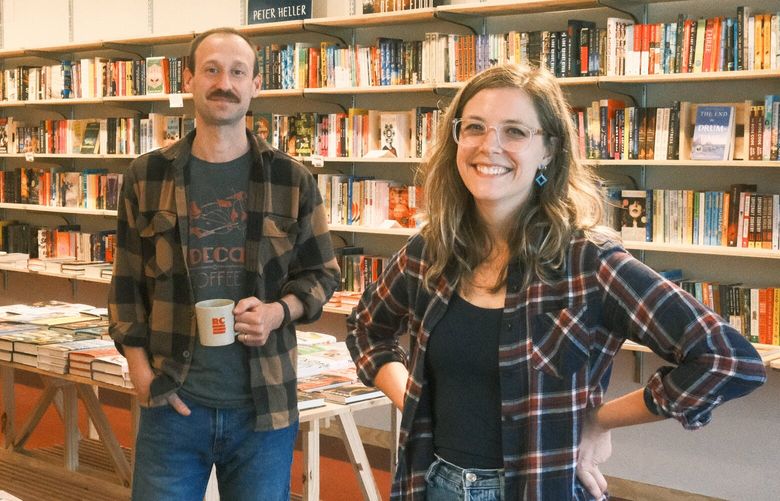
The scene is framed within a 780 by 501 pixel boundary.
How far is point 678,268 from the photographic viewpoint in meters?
4.31

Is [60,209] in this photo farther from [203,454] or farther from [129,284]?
[203,454]

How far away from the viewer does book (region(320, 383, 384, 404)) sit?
9.97ft

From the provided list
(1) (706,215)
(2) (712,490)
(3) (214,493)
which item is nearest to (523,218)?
(3) (214,493)

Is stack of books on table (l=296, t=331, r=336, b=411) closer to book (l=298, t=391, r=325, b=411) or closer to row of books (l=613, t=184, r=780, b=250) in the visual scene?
book (l=298, t=391, r=325, b=411)

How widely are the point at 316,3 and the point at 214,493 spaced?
3.17 metres

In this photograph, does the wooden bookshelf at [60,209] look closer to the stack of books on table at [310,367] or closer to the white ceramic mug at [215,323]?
the stack of books on table at [310,367]

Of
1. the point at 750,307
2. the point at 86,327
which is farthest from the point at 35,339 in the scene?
the point at 750,307

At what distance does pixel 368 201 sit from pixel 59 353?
1.96 metres

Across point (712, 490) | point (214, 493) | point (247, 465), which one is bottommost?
point (712, 490)

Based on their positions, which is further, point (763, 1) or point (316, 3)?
point (316, 3)

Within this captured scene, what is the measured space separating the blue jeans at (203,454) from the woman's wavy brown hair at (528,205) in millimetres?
766

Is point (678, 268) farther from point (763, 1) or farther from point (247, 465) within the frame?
point (247, 465)

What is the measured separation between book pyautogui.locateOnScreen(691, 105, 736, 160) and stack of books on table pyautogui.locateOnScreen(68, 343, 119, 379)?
2.41m

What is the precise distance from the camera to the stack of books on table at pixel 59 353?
3426 millimetres
